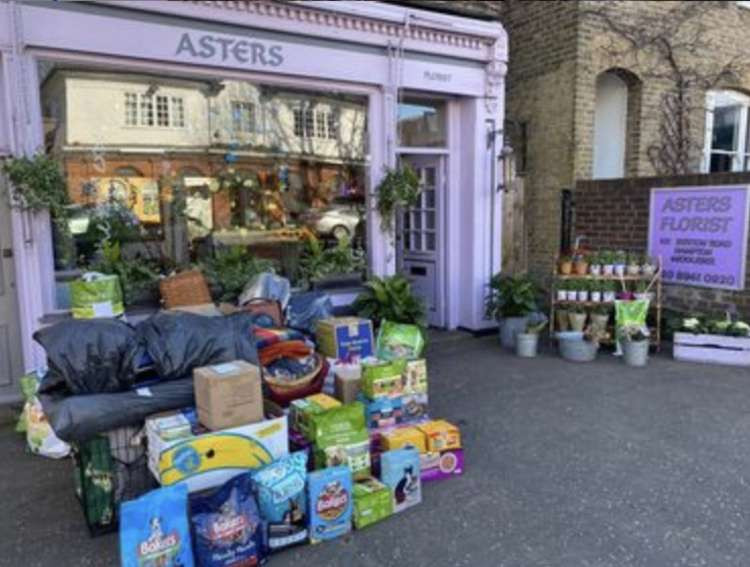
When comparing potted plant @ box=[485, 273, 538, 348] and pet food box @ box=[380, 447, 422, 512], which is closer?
pet food box @ box=[380, 447, 422, 512]

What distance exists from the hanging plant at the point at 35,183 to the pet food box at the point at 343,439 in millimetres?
2934

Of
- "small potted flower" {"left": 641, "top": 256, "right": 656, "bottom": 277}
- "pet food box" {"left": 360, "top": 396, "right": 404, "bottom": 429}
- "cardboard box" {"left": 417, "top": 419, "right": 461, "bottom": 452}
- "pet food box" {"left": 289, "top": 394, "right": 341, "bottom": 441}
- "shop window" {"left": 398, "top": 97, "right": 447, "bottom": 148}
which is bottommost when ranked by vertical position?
"cardboard box" {"left": 417, "top": 419, "right": 461, "bottom": 452}

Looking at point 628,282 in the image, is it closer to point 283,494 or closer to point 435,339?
point 435,339

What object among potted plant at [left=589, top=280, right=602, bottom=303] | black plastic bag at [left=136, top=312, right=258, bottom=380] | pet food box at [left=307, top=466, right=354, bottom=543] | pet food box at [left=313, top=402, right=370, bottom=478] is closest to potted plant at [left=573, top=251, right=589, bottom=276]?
potted plant at [left=589, top=280, right=602, bottom=303]

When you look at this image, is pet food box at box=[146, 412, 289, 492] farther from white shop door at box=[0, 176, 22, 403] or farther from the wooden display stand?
the wooden display stand

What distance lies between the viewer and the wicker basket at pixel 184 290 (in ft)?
17.2

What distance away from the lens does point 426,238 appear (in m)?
7.54

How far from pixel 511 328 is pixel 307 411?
3.79 meters

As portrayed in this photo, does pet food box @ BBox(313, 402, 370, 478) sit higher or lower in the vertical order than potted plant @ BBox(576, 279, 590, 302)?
lower

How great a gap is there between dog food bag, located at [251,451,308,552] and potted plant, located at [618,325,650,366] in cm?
417

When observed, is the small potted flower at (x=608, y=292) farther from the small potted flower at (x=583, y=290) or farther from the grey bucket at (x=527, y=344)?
the grey bucket at (x=527, y=344)

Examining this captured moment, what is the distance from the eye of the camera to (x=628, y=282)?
21.7 ft

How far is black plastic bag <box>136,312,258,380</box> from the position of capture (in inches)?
132

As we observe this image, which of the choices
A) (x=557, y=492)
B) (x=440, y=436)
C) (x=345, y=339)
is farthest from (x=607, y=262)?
(x=440, y=436)
